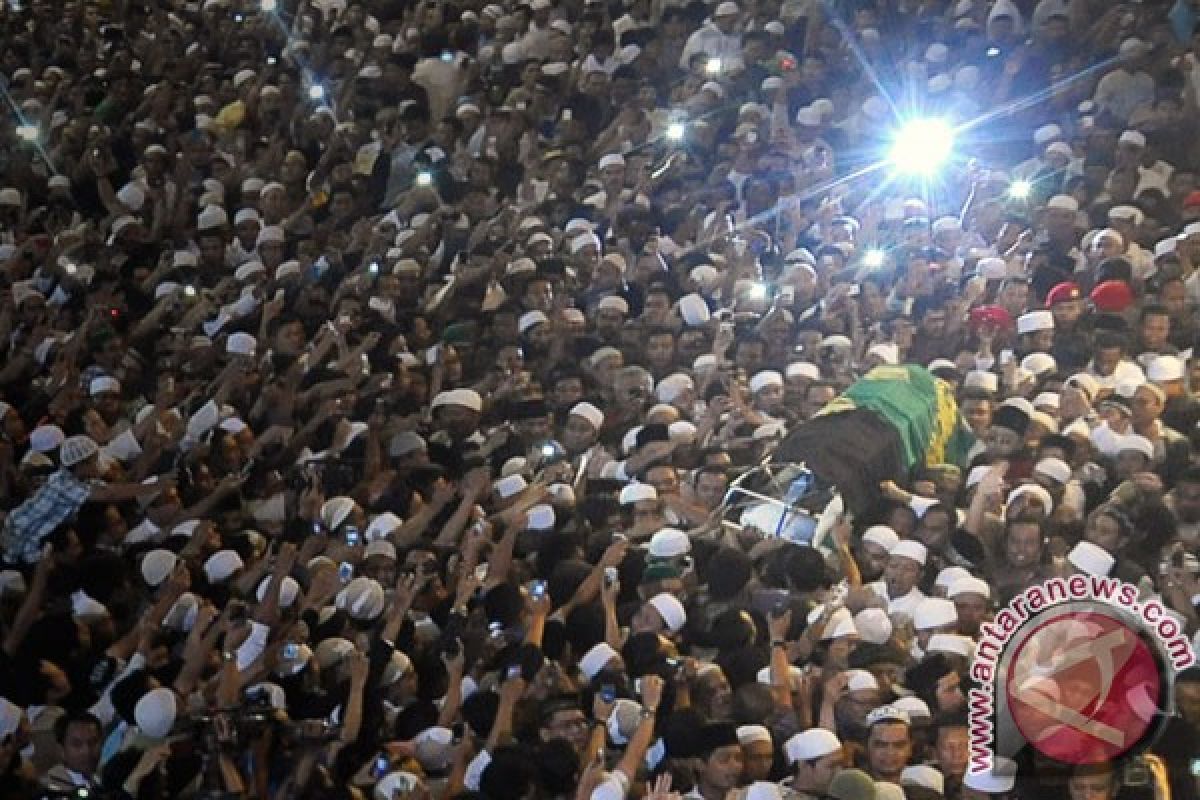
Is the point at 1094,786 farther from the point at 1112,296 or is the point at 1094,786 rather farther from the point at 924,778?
the point at 1112,296

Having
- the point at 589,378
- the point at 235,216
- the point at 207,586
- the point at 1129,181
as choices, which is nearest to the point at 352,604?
the point at 207,586

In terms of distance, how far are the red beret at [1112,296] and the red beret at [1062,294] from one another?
0.28ft

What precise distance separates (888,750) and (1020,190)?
14.1ft

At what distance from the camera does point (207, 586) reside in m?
6.50

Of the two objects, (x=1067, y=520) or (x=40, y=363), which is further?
(x=40, y=363)

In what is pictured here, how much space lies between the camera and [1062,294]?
7.86 meters

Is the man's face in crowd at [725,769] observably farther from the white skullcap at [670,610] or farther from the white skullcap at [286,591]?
the white skullcap at [286,591]

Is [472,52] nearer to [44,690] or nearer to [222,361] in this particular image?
[222,361]

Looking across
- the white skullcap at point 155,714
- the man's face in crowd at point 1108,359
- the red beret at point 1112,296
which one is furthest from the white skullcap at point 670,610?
the red beret at point 1112,296

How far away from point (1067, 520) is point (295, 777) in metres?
2.91

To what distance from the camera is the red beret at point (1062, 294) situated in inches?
308

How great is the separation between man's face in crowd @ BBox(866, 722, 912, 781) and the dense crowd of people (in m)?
0.02

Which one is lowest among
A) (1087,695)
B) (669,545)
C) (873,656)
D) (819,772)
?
(819,772)

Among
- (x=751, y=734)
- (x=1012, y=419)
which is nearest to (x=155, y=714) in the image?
(x=751, y=734)
